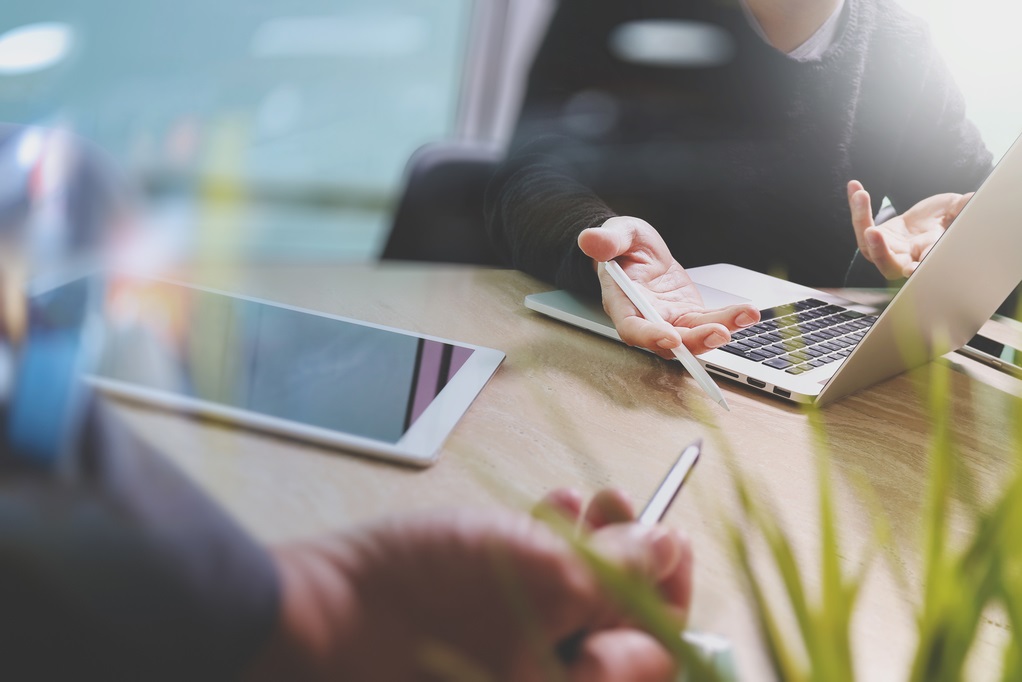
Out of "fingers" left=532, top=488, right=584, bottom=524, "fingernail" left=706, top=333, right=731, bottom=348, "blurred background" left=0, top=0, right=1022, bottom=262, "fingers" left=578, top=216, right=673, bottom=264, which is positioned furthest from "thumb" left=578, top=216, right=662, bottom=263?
"blurred background" left=0, top=0, right=1022, bottom=262

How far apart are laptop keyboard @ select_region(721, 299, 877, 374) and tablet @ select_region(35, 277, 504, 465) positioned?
0.23m

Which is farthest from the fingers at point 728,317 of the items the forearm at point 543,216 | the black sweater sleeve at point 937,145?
the black sweater sleeve at point 937,145

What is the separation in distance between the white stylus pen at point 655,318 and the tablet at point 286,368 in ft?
0.42

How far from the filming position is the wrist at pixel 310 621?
0.73 ft

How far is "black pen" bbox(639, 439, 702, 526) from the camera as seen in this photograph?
40 centimetres

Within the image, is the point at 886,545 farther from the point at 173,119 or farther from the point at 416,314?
the point at 173,119

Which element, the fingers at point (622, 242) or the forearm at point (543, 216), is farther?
the forearm at point (543, 216)

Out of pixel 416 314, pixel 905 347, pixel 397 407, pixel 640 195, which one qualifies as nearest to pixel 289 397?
pixel 397 407

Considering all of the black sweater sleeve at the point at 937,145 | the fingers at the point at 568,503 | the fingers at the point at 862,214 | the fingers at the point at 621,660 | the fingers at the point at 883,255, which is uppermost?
the black sweater sleeve at the point at 937,145

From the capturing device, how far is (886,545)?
0.43 metres

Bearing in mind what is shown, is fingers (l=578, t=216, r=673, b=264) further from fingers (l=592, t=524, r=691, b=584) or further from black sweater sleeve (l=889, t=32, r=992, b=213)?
black sweater sleeve (l=889, t=32, r=992, b=213)

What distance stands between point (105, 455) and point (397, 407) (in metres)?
0.25

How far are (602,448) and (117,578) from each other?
328 millimetres

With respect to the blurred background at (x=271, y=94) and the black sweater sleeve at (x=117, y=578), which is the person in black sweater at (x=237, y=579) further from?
the blurred background at (x=271, y=94)
